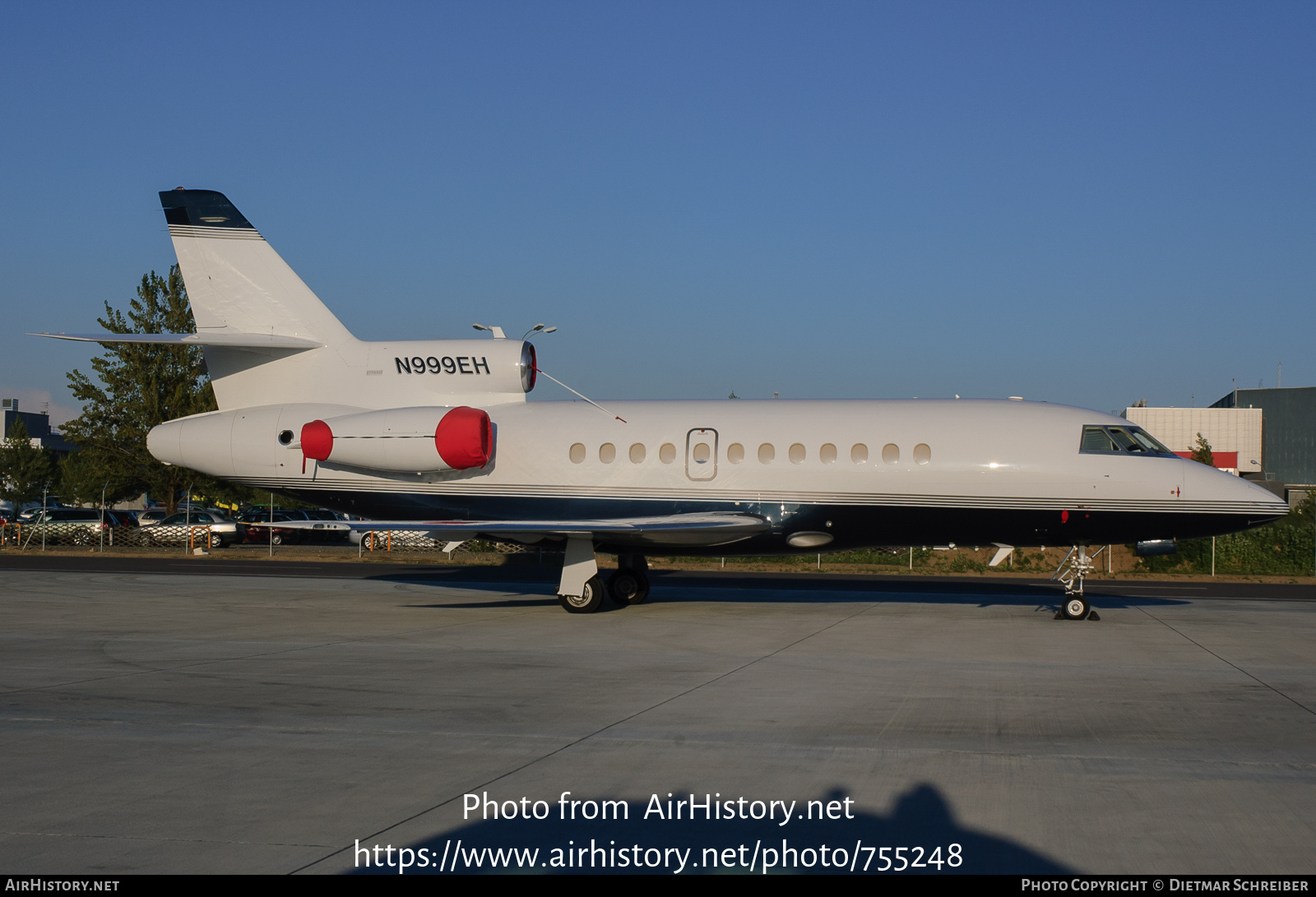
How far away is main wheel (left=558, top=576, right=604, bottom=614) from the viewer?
18.2 metres

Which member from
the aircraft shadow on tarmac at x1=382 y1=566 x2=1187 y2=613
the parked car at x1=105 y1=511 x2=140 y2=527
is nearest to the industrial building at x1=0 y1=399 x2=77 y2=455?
the parked car at x1=105 y1=511 x2=140 y2=527

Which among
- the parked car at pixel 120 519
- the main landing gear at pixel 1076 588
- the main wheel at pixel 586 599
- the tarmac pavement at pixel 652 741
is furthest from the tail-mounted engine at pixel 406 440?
the parked car at pixel 120 519

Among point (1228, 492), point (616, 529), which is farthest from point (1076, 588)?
point (616, 529)

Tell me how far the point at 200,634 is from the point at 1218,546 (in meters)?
31.2

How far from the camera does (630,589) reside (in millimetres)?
19891

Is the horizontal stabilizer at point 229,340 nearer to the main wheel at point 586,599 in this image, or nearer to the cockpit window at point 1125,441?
the main wheel at point 586,599

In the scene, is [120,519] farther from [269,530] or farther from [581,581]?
[581,581]

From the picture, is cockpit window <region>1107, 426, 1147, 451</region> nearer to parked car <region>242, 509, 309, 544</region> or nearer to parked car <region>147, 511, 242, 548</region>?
parked car <region>147, 511, 242, 548</region>

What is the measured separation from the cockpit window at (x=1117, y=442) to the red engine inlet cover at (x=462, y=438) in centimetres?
1043

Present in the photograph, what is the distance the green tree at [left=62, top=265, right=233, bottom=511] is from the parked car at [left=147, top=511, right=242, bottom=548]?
6.79 ft

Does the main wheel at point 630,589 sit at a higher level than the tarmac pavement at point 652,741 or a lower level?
lower

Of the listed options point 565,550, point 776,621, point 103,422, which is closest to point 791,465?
point 776,621

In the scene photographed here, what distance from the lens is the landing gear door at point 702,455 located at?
18.5 metres

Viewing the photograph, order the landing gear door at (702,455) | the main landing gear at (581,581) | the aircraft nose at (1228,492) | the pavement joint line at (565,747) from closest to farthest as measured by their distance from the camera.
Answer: the pavement joint line at (565,747) → the aircraft nose at (1228,492) → the main landing gear at (581,581) → the landing gear door at (702,455)
